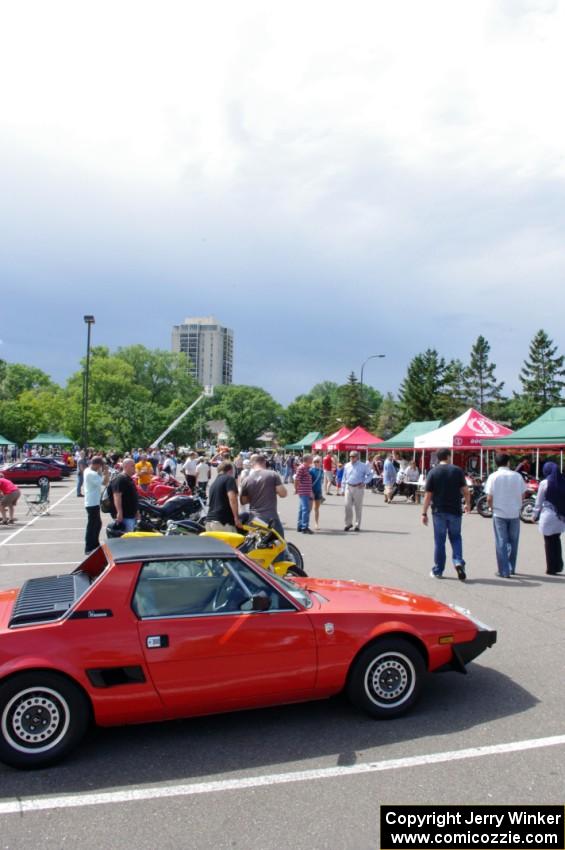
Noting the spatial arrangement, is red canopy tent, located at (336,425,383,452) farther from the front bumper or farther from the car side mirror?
the car side mirror

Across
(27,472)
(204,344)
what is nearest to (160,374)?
(27,472)

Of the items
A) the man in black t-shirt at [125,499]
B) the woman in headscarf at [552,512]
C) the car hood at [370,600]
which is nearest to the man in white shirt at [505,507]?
the woman in headscarf at [552,512]

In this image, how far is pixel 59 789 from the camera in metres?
3.62

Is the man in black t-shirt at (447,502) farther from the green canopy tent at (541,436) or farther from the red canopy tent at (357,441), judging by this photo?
the red canopy tent at (357,441)

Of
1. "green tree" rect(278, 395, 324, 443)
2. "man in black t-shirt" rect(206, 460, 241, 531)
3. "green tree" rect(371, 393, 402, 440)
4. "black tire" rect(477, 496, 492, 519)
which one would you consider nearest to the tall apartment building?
"green tree" rect(278, 395, 324, 443)

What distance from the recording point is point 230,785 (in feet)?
11.8

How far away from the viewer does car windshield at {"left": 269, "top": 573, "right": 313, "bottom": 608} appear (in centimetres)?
453

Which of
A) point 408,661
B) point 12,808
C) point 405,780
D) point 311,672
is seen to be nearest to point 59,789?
point 12,808

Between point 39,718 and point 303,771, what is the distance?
1.57 metres

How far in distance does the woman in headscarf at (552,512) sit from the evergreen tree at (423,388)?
62.2 m

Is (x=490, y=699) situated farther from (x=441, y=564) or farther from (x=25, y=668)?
(x=441, y=564)

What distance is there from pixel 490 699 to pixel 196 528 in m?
5.42

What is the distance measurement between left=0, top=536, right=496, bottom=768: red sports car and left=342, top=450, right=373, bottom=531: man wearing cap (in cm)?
981

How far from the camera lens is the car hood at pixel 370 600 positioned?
15.3 ft
